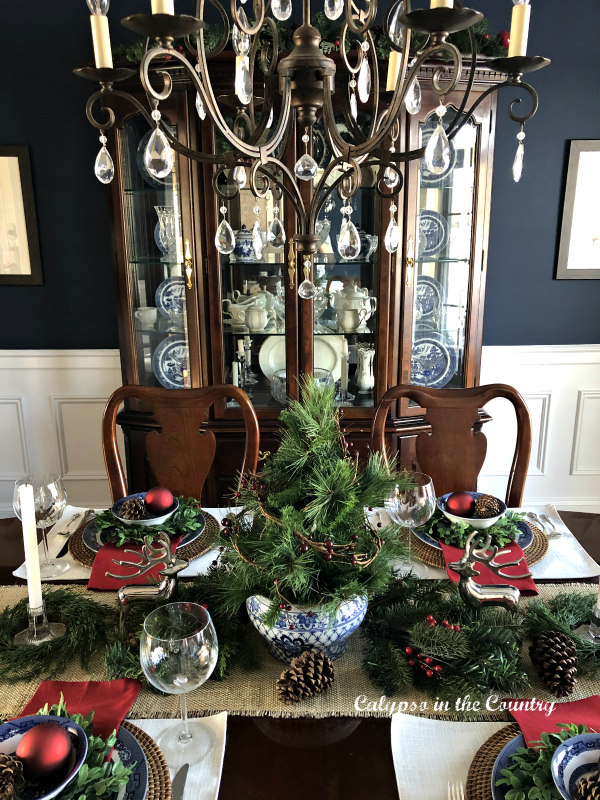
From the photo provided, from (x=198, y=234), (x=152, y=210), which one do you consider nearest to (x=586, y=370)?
(x=198, y=234)

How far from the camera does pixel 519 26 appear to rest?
0.97 metres

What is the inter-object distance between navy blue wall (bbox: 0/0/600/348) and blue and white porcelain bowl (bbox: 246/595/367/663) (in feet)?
6.83

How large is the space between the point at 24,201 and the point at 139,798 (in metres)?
2.49

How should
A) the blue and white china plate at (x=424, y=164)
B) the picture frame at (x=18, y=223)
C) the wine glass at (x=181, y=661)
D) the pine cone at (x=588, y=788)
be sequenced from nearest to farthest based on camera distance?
1. the pine cone at (x=588, y=788)
2. the wine glass at (x=181, y=661)
3. the blue and white china plate at (x=424, y=164)
4. the picture frame at (x=18, y=223)

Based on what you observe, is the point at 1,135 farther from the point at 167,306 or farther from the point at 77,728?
the point at 77,728

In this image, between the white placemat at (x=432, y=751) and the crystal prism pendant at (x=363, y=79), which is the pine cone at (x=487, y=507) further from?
the crystal prism pendant at (x=363, y=79)

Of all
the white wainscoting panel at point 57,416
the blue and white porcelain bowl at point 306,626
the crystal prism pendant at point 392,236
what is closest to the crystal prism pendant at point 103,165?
the crystal prism pendant at point 392,236

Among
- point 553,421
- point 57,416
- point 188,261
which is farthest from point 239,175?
point 553,421

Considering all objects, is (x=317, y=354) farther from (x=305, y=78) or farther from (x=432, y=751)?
(x=432, y=751)

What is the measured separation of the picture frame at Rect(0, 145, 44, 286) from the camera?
259 cm

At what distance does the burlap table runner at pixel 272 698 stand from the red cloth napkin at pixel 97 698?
0.03 m

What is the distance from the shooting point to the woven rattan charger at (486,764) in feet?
2.42

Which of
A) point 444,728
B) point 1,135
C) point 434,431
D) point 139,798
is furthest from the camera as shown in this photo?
point 1,135

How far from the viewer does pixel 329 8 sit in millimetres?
1058
